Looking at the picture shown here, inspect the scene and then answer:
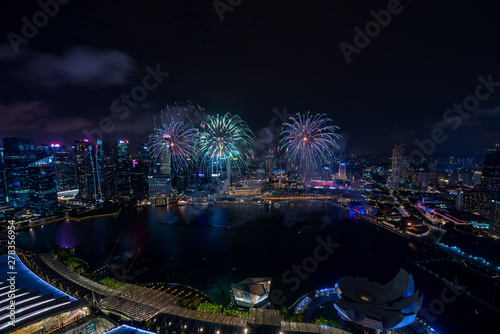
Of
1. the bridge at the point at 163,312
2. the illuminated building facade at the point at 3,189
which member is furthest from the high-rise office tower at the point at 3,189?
the bridge at the point at 163,312

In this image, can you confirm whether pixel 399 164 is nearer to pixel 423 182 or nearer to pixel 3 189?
pixel 423 182

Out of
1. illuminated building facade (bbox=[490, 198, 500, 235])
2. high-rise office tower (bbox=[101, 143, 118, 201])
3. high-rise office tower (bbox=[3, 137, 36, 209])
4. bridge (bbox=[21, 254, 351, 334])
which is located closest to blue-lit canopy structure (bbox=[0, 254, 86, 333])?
bridge (bbox=[21, 254, 351, 334])

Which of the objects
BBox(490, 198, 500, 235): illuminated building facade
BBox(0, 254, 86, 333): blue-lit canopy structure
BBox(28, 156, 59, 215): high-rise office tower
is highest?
BBox(28, 156, 59, 215): high-rise office tower

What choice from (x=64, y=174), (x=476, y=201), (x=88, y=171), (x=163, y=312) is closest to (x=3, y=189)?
(x=88, y=171)

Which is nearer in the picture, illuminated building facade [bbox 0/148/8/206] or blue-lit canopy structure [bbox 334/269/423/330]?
blue-lit canopy structure [bbox 334/269/423/330]

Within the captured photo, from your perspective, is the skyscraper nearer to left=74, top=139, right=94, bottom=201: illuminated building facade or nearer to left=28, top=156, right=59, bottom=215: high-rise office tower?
left=74, top=139, right=94, bottom=201: illuminated building facade

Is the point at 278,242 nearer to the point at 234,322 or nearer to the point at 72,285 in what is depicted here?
the point at 234,322
